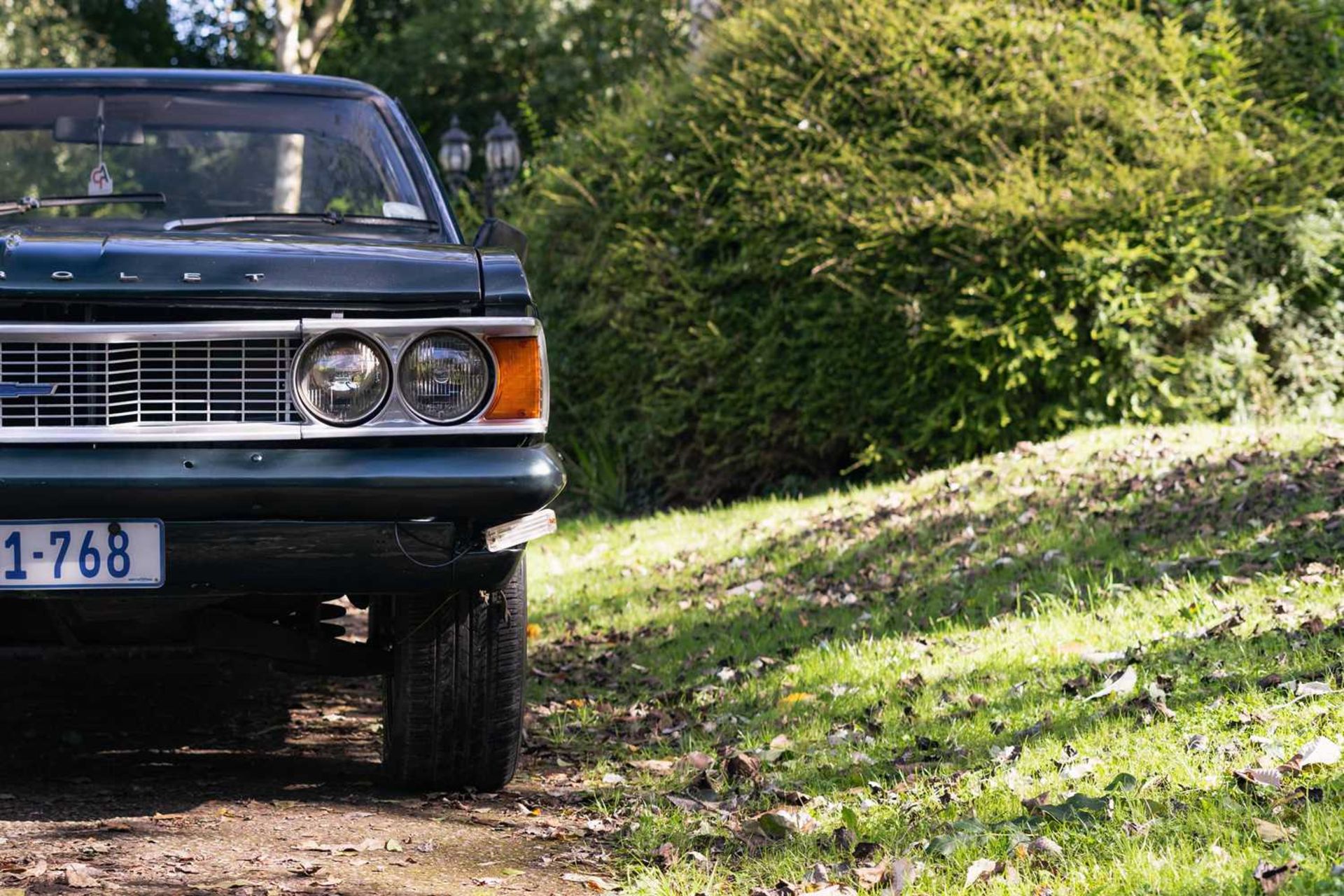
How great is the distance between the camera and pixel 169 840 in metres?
3.43

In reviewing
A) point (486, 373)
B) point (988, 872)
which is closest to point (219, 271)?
point (486, 373)

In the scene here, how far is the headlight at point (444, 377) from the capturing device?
328 cm

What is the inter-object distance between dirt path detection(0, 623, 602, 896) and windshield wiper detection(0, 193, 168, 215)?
1.57 m

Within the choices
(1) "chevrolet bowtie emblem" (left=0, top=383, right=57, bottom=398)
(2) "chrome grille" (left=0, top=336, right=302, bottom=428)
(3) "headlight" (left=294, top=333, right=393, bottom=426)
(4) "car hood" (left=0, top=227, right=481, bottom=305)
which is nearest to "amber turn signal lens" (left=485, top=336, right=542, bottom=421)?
(4) "car hood" (left=0, top=227, right=481, bottom=305)

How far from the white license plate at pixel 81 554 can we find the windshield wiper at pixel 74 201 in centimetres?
141

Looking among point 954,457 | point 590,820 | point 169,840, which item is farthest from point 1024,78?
point 169,840

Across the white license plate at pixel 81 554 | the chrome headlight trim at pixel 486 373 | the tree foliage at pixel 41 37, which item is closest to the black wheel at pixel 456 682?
the chrome headlight trim at pixel 486 373

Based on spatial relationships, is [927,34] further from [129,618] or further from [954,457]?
[129,618]

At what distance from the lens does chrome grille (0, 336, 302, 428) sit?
124 inches

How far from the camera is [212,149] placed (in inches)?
177

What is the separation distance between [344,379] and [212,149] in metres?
1.60

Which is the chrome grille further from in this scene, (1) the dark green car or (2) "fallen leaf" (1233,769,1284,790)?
(2) "fallen leaf" (1233,769,1284,790)

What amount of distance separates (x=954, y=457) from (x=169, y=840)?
630 centimetres

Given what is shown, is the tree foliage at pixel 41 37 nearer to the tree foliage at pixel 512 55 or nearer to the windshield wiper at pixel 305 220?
the tree foliage at pixel 512 55
